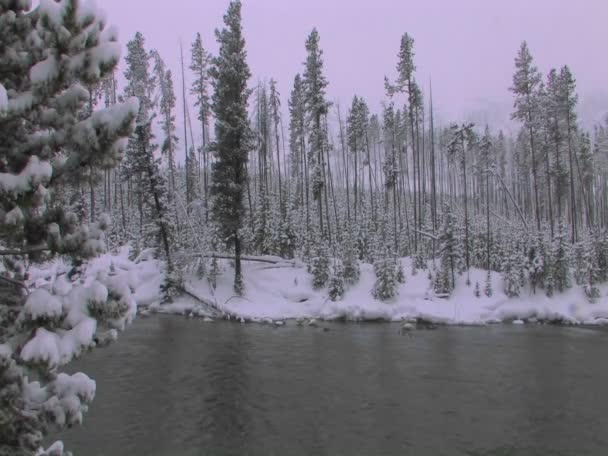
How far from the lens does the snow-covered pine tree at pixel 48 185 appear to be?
3729 mm

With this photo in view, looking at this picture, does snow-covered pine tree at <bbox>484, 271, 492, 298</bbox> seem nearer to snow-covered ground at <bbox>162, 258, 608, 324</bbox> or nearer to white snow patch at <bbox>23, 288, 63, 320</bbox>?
snow-covered ground at <bbox>162, 258, 608, 324</bbox>

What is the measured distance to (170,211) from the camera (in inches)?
1265

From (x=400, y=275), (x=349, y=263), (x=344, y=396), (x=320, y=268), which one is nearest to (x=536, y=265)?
(x=400, y=275)

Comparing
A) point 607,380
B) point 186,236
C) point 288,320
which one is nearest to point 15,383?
point 607,380

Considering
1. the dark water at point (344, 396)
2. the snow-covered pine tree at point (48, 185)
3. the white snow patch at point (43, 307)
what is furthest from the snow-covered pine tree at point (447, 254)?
the white snow patch at point (43, 307)

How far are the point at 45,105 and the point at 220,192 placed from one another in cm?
2668

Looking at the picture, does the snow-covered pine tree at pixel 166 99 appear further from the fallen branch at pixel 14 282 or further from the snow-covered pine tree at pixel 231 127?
the fallen branch at pixel 14 282

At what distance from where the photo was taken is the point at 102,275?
4223 mm

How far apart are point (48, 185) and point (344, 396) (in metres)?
11.4

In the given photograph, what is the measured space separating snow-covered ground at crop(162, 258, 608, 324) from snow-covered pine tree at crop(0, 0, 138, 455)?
22713 mm

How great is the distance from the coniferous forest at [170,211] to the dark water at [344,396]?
3125 mm

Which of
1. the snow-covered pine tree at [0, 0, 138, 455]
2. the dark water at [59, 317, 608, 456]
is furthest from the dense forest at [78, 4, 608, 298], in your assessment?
the snow-covered pine tree at [0, 0, 138, 455]

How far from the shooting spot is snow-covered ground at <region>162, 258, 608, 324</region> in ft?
88.8

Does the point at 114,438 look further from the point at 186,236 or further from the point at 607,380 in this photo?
the point at 186,236
